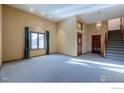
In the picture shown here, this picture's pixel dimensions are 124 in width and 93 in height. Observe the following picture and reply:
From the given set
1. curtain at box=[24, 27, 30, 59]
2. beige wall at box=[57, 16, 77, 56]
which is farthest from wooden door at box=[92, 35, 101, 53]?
curtain at box=[24, 27, 30, 59]

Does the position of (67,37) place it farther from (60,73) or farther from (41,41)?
(60,73)

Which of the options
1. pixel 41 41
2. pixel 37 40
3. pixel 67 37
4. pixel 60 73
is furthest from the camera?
pixel 41 41

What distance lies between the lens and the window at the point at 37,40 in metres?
7.70

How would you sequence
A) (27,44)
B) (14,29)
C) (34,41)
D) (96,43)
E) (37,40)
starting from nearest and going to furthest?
(14,29) < (27,44) < (34,41) < (37,40) < (96,43)

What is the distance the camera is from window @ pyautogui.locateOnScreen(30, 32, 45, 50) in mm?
7695

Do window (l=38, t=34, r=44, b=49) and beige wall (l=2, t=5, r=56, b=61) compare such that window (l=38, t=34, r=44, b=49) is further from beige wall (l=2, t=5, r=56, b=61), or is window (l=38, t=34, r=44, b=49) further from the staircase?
the staircase

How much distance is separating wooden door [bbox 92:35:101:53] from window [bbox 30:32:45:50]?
16.2 feet

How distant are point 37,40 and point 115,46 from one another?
17.1ft

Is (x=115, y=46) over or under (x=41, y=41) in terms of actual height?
under

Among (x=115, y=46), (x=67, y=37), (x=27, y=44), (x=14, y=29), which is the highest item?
(x=14, y=29)

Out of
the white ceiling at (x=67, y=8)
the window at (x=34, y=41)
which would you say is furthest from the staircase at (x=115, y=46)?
the window at (x=34, y=41)

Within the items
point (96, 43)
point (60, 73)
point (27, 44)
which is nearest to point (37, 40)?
point (27, 44)

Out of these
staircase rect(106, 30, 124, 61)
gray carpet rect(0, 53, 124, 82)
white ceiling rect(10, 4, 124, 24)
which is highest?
white ceiling rect(10, 4, 124, 24)

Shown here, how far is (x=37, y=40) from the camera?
8.19 m
